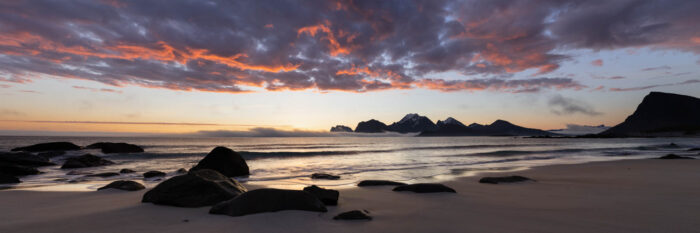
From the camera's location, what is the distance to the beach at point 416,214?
185 inches

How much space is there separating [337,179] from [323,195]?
6.66 m

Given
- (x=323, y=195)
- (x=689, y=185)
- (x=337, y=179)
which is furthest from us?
(x=337, y=179)

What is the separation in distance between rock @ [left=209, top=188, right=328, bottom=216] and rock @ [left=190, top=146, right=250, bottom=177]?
31.4ft

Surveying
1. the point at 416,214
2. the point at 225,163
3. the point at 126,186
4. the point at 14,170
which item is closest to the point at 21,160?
the point at 14,170

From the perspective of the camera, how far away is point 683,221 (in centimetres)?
488

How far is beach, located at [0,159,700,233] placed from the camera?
4.71m

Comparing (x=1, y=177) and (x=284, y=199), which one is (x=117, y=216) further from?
(x=1, y=177)

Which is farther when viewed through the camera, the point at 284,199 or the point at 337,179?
the point at 337,179

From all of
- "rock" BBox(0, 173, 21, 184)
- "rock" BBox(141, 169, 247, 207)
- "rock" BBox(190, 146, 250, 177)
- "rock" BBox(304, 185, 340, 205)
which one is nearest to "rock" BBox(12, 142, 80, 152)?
"rock" BBox(0, 173, 21, 184)

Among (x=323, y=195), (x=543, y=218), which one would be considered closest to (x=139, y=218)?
(x=323, y=195)

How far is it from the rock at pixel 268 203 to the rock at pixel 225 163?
956cm

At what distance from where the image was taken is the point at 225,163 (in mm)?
14820

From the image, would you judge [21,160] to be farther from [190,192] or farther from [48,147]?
[48,147]

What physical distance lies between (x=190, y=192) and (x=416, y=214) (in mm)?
4654
